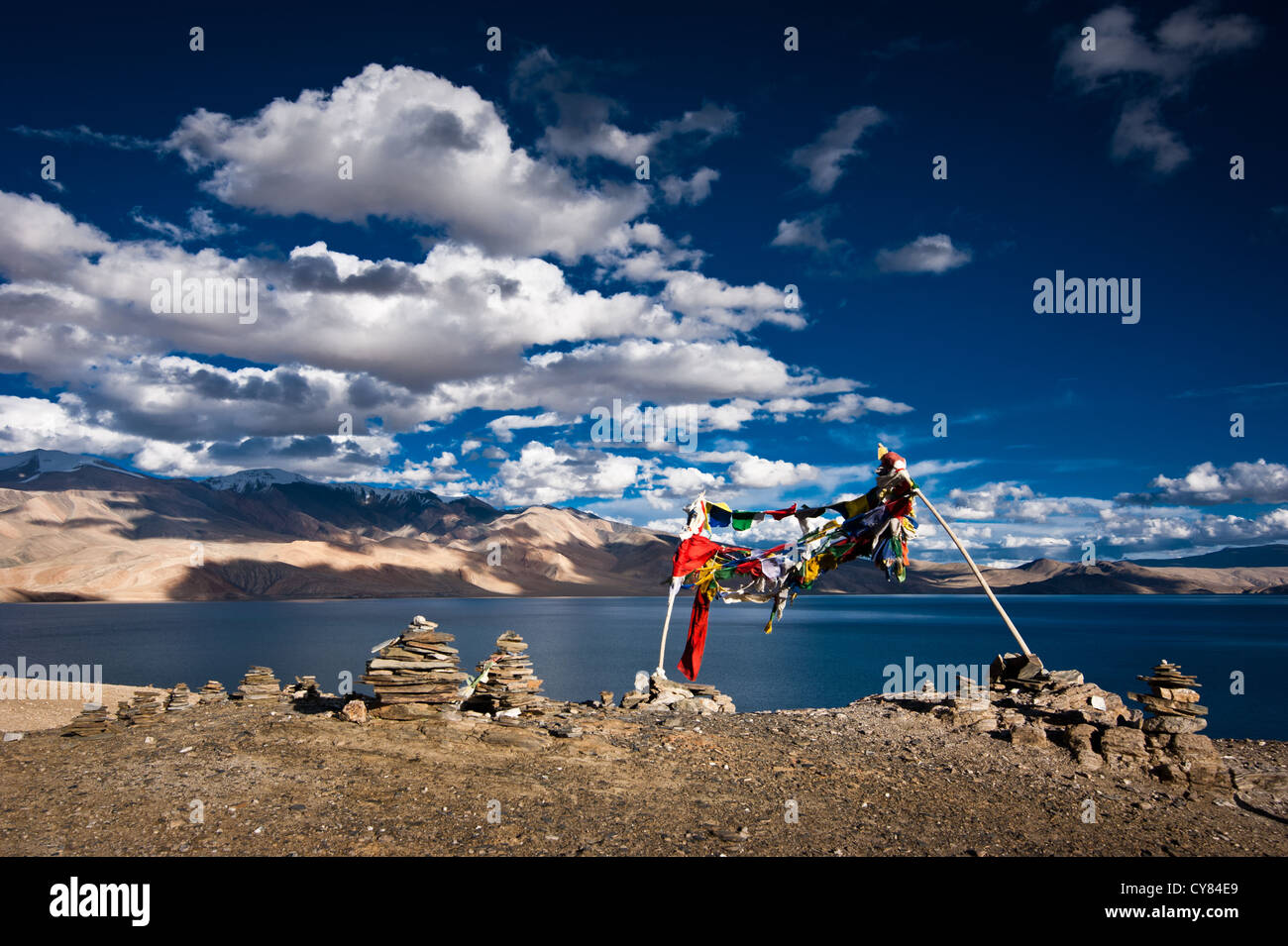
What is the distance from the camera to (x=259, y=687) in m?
18.1

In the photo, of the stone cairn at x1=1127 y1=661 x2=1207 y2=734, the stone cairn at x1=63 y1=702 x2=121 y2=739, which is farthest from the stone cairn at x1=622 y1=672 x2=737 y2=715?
the stone cairn at x1=63 y1=702 x2=121 y2=739

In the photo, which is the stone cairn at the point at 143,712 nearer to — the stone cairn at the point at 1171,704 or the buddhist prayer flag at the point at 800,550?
the buddhist prayer flag at the point at 800,550

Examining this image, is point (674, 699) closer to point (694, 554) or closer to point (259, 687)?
point (694, 554)

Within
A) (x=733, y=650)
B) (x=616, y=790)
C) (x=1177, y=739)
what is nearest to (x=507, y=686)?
(x=616, y=790)

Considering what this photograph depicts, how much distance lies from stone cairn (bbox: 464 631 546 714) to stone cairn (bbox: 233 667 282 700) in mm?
5792

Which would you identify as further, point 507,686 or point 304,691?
point 304,691

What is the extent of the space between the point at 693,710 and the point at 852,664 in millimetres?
48510

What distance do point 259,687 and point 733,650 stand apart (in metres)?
57.7

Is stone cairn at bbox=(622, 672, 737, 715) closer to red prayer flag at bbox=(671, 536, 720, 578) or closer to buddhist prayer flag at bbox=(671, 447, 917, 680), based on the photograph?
buddhist prayer flag at bbox=(671, 447, 917, 680)

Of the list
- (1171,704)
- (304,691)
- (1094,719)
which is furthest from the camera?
(304,691)

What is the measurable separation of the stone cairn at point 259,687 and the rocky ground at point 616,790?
2.87m

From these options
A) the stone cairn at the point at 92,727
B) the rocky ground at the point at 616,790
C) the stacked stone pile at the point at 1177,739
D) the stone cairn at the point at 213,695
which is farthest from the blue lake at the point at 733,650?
the stone cairn at the point at 92,727
